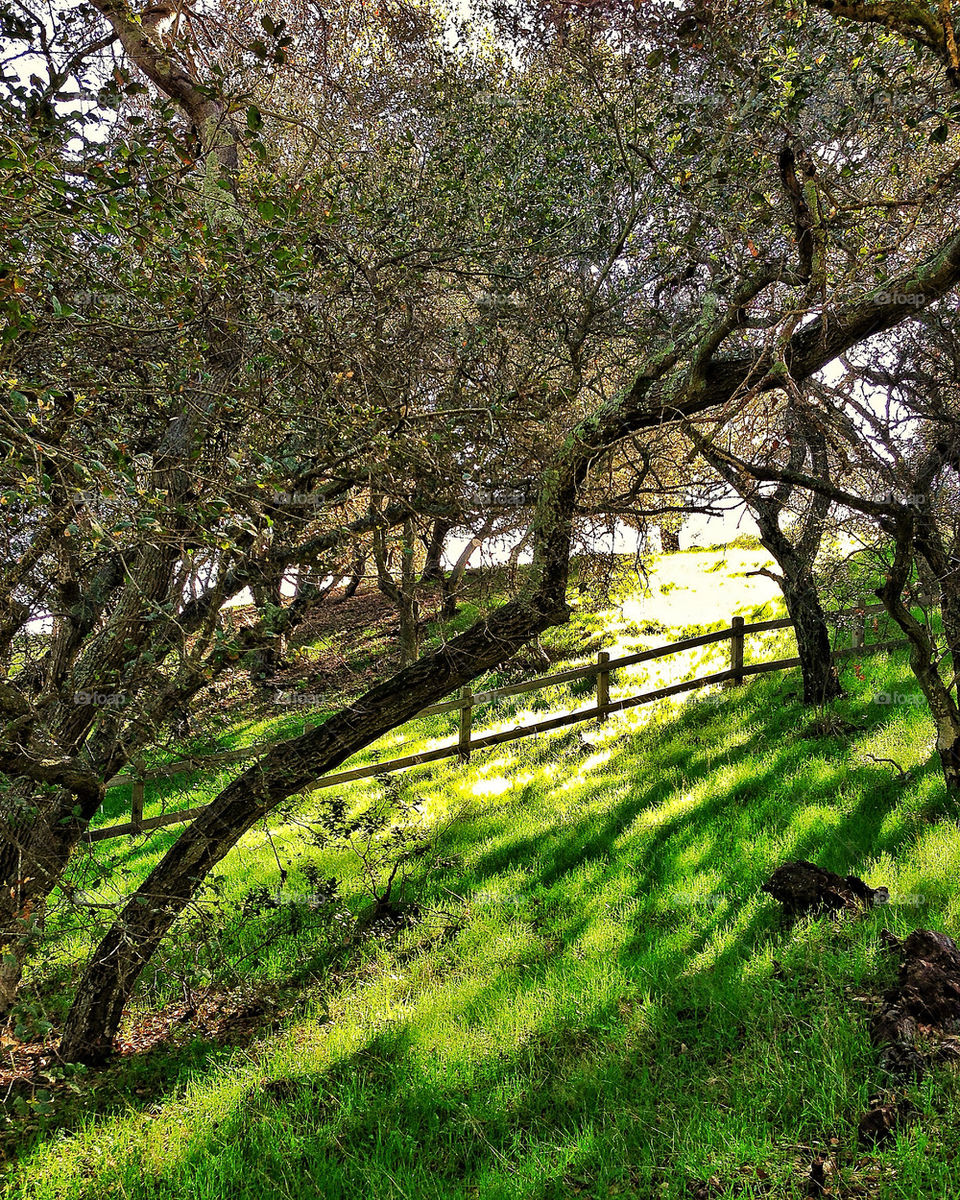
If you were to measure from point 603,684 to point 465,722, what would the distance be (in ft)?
7.60

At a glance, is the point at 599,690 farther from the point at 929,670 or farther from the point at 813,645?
the point at 929,670

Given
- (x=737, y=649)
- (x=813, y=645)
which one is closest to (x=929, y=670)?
(x=813, y=645)

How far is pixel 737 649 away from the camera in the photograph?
11.8m

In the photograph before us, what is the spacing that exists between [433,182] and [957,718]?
22.5 ft

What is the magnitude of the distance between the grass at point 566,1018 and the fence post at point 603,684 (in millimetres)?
3080

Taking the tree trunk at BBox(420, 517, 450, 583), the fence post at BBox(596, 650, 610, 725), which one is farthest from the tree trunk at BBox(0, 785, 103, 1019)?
the fence post at BBox(596, 650, 610, 725)

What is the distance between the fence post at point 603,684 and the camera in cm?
1149

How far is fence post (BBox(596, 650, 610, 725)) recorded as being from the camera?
37.7 feet

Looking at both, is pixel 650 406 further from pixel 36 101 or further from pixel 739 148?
pixel 36 101

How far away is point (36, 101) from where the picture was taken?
299 centimetres

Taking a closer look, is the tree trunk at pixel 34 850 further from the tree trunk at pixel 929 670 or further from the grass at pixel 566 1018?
the tree trunk at pixel 929 670

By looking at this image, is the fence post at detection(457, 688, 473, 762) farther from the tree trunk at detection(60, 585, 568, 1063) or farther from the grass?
the tree trunk at detection(60, 585, 568, 1063)

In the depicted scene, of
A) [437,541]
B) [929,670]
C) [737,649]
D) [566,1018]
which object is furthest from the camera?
[737,649]

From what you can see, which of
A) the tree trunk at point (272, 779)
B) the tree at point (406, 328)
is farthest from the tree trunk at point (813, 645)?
the tree trunk at point (272, 779)
